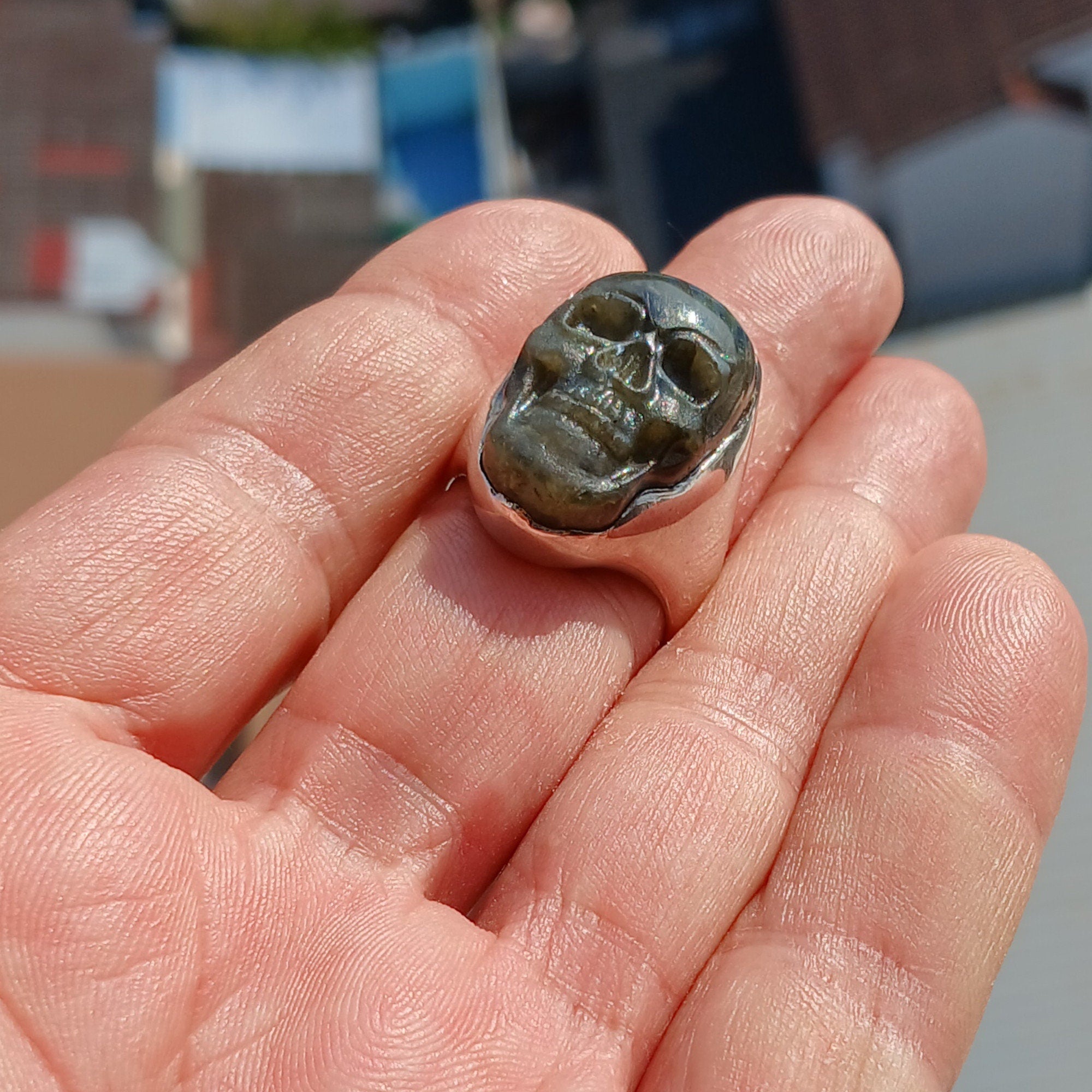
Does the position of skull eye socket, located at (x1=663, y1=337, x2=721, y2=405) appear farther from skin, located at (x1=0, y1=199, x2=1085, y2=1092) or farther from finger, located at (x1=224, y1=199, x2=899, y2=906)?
finger, located at (x1=224, y1=199, x2=899, y2=906)

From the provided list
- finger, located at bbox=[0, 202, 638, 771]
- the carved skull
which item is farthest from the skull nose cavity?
finger, located at bbox=[0, 202, 638, 771]

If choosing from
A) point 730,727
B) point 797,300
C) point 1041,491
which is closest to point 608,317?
point 797,300

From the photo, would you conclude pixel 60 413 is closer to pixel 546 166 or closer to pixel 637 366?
pixel 546 166

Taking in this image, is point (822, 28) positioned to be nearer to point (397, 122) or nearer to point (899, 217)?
point (899, 217)

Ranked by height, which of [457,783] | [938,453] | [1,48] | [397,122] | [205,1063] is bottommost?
[205,1063]

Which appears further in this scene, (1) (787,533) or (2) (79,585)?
(1) (787,533)

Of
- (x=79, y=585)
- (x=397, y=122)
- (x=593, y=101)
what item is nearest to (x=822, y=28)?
(x=593, y=101)

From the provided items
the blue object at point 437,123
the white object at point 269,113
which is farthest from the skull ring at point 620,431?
the white object at point 269,113
